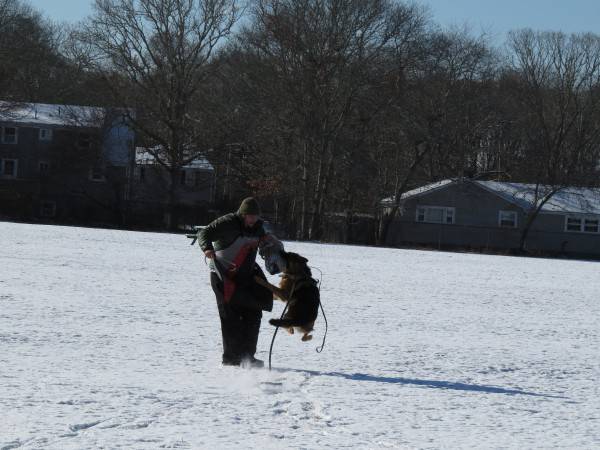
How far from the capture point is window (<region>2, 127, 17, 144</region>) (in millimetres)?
70500

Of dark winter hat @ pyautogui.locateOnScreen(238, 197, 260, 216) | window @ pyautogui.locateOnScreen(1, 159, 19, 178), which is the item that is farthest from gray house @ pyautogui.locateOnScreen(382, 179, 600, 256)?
dark winter hat @ pyautogui.locateOnScreen(238, 197, 260, 216)

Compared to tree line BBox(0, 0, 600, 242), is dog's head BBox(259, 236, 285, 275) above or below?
below

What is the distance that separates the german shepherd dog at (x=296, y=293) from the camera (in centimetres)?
1003

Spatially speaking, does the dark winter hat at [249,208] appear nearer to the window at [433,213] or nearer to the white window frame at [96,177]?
the white window frame at [96,177]

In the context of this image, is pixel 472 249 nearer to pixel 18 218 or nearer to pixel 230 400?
pixel 18 218

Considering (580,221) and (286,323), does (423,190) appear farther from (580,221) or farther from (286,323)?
(286,323)

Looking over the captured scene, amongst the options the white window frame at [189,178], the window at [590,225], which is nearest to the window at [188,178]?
the white window frame at [189,178]

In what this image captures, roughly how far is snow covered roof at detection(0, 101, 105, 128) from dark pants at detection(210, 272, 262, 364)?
54636mm

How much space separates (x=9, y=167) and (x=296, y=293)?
63.0m

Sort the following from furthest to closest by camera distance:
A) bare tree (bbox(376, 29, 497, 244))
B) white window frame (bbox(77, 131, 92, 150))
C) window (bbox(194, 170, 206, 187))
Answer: window (bbox(194, 170, 206, 187)) < white window frame (bbox(77, 131, 92, 150)) < bare tree (bbox(376, 29, 497, 244))

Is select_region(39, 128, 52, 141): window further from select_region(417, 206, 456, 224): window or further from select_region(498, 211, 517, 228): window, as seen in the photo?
select_region(498, 211, 517, 228): window

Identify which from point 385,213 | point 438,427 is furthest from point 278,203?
point 438,427

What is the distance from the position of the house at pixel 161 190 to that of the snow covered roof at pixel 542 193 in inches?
452

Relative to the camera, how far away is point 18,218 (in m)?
57.4
